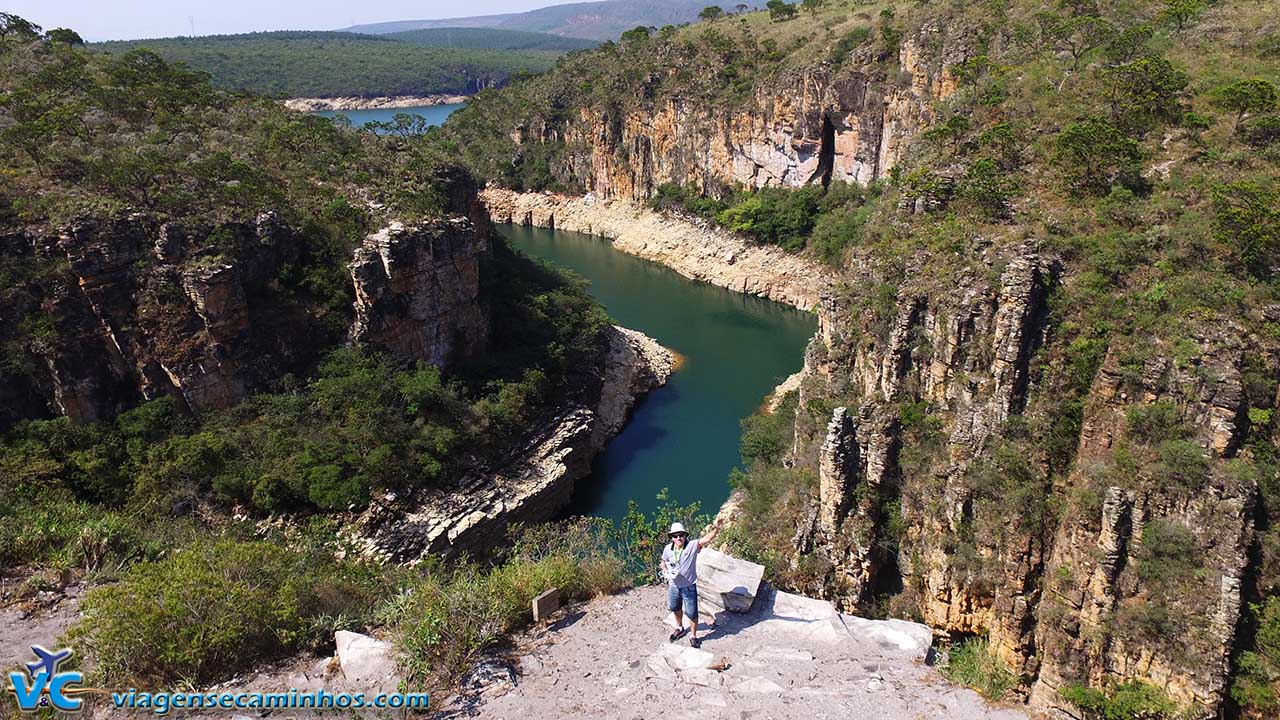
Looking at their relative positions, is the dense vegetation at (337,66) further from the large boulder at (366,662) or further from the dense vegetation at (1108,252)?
the large boulder at (366,662)

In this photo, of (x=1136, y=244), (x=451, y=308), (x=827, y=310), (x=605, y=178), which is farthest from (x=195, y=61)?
(x=1136, y=244)

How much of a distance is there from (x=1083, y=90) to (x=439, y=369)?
22.7 meters

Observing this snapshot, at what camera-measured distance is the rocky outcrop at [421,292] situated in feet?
80.1

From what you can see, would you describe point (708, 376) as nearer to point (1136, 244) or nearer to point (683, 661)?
point (1136, 244)

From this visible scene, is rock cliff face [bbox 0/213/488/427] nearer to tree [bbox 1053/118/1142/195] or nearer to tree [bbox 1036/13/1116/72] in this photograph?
tree [bbox 1053/118/1142/195]

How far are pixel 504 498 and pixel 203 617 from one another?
14.3 metres

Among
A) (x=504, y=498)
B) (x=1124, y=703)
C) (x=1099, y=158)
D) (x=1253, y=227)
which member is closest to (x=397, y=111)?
(x=504, y=498)

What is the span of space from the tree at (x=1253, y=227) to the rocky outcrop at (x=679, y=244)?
19330mm

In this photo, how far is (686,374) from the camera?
117 ft

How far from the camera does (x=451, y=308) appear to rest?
27.0 meters

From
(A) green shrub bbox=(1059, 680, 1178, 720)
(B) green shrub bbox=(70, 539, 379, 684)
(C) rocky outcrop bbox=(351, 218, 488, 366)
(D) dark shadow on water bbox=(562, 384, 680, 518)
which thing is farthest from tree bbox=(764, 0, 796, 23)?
(B) green shrub bbox=(70, 539, 379, 684)

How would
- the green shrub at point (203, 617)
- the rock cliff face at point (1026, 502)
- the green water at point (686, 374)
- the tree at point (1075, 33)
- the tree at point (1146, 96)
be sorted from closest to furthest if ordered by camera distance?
the green shrub at point (203, 617), the rock cliff face at point (1026, 502), the tree at point (1146, 96), the tree at point (1075, 33), the green water at point (686, 374)

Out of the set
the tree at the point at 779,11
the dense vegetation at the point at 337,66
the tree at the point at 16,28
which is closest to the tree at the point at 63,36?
the tree at the point at 16,28

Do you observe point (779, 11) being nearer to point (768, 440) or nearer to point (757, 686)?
point (768, 440)
